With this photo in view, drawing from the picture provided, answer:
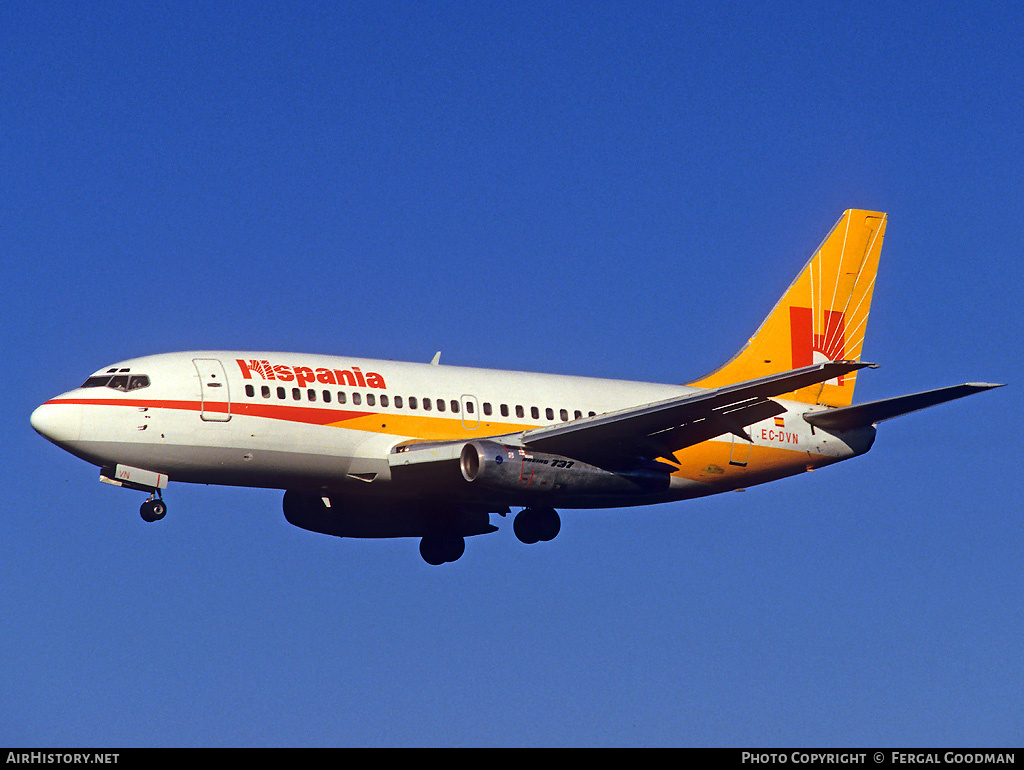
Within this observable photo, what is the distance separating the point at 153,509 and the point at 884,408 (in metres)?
23.0

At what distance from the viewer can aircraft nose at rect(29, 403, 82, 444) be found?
143 ft

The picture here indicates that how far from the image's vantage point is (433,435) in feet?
156

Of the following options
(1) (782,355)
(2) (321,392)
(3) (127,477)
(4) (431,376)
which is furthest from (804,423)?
(3) (127,477)

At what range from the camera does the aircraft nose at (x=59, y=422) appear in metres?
43.7

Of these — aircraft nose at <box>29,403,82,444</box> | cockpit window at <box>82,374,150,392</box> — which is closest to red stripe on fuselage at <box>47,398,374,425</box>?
aircraft nose at <box>29,403,82,444</box>

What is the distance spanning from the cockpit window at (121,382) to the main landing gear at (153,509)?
3.28m

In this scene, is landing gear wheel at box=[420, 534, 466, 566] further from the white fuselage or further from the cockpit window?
the cockpit window

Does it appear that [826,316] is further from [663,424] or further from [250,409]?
[250,409]

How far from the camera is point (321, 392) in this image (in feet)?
151

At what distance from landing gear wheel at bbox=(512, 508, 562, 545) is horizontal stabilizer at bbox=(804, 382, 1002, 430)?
10280mm

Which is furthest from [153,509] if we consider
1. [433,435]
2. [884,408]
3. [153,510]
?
[884,408]

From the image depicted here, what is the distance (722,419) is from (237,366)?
1449cm

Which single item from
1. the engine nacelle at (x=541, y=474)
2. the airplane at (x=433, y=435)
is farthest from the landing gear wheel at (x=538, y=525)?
the engine nacelle at (x=541, y=474)

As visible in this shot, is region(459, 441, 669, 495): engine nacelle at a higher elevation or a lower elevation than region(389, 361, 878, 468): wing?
lower
